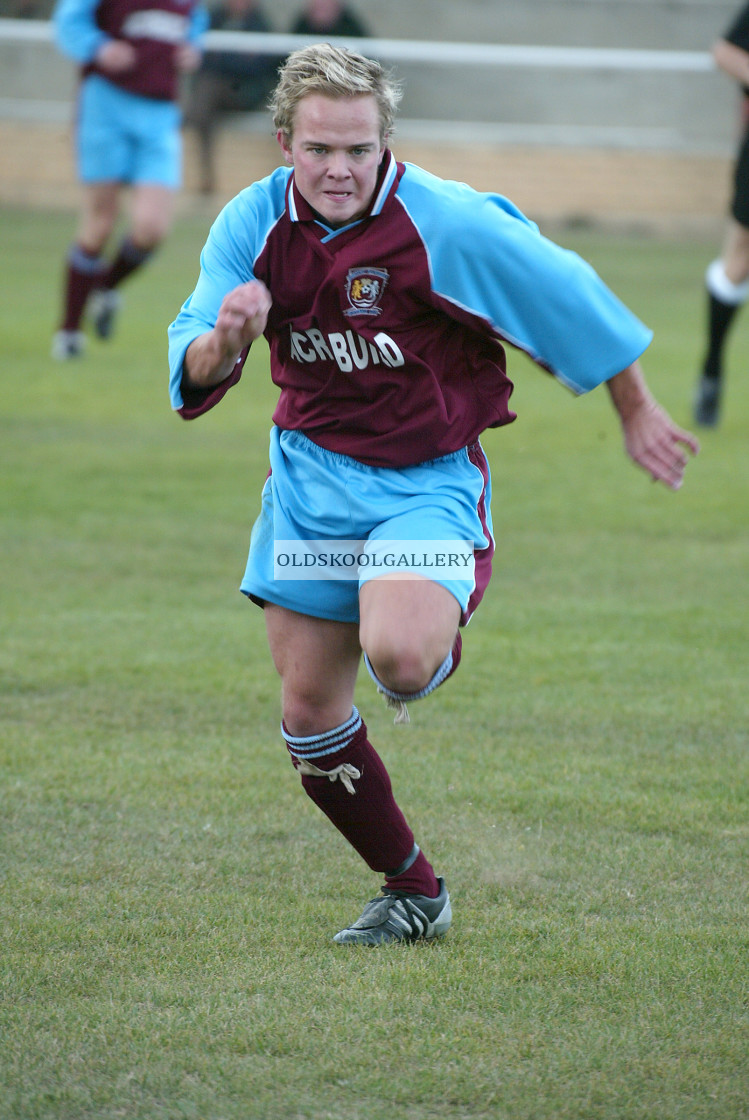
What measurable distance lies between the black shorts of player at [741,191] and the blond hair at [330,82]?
4.73m

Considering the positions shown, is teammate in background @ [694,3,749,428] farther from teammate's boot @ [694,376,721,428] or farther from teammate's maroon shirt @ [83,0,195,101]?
teammate's maroon shirt @ [83,0,195,101]

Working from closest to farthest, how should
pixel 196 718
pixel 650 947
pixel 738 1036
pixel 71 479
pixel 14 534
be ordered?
pixel 738 1036
pixel 650 947
pixel 196 718
pixel 14 534
pixel 71 479

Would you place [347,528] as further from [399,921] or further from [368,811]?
[399,921]

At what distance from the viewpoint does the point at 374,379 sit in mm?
2961

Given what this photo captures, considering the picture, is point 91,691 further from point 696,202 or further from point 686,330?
point 696,202

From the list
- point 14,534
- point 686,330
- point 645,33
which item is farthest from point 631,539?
point 645,33

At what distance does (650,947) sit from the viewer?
9.55ft

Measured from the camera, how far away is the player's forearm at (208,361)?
106 inches

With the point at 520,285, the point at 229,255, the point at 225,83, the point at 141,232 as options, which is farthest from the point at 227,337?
the point at 225,83

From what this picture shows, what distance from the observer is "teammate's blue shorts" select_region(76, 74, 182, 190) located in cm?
925

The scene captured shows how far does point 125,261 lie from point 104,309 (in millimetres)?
642

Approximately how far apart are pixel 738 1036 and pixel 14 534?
Answer: 421cm

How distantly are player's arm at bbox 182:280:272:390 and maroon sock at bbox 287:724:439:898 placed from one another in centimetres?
73

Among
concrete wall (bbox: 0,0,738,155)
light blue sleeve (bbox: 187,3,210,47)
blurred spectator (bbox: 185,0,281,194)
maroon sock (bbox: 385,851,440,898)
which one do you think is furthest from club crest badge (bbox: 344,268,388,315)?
concrete wall (bbox: 0,0,738,155)
